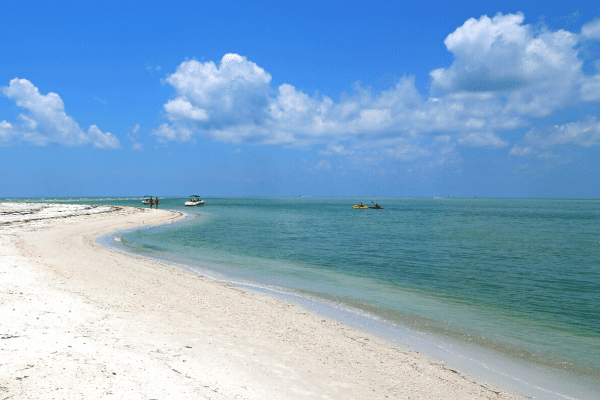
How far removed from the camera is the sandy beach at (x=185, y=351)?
6219 mm

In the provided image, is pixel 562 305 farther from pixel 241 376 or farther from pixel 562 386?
pixel 241 376

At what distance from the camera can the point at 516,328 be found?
12.3 metres

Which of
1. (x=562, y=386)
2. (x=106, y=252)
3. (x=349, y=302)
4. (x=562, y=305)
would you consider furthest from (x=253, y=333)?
(x=106, y=252)

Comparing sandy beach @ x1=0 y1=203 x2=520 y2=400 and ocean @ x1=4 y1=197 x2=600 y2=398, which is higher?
sandy beach @ x1=0 y1=203 x2=520 y2=400

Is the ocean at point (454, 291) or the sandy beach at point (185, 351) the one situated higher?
the sandy beach at point (185, 351)

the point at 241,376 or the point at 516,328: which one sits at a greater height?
the point at 241,376

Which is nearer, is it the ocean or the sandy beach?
the sandy beach

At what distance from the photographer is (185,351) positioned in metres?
8.02

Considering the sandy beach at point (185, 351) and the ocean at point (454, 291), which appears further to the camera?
the ocean at point (454, 291)

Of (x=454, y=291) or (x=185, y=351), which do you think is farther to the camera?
(x=454, y=291)

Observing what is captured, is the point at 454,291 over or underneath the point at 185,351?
underneath

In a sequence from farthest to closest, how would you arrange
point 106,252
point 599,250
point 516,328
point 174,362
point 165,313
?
point 599,250 < point 106,252 < point 516,328 < point 165,313 < point 174,362

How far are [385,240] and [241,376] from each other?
106 feet

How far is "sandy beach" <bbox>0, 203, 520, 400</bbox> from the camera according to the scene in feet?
20.4
